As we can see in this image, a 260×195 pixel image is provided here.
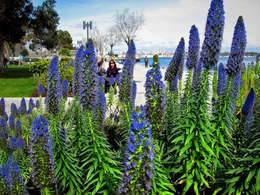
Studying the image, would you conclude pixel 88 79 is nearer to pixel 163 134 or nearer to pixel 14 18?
pixel 163 134

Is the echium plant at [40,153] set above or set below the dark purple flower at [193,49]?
below

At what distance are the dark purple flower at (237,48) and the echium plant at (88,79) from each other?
1.73 meters

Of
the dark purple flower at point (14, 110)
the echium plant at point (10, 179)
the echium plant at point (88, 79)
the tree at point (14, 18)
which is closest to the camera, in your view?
the echium plant at point (10, 179)

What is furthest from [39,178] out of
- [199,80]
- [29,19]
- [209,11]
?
[29,19]

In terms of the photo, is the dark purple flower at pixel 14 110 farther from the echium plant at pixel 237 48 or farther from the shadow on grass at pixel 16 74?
the shadow on grass at pixel 16 74

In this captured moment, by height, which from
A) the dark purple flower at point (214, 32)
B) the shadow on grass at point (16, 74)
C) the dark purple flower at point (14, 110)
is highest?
the dark purple flower at point (214, 32)

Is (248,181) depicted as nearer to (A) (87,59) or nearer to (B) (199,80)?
(B) (199,80)

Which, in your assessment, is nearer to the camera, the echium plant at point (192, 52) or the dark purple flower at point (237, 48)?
the dark purple flower at point (237, 48)

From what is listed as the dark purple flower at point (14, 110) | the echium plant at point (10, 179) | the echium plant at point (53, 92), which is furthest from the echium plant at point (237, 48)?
the dark purple flower at point (14, 110)

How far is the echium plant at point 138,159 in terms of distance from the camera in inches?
83.7

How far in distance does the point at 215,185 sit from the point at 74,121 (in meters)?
2.12

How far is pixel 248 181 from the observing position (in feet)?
11.2

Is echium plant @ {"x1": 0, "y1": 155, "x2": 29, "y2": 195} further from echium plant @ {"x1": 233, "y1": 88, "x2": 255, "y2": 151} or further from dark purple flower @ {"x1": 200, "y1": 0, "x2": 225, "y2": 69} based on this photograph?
echium plant @ {"x1": 233, "y1": 88, "x2": 255, "y2": 151}

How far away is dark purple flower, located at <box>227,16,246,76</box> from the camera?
3.60 m
